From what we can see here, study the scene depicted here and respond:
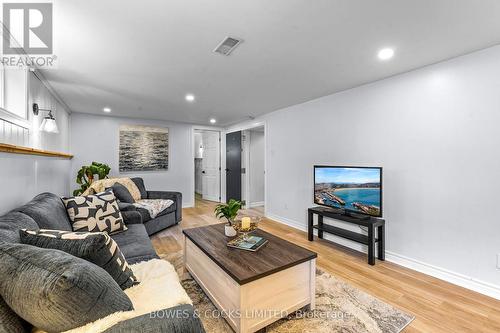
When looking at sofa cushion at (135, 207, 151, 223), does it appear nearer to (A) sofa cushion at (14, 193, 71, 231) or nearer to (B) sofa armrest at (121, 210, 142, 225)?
(B) sofa armrest at (121, 210, 142, 225)

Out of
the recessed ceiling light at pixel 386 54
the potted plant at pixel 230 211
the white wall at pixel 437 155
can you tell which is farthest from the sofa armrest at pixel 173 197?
the recessed ceiling light at pixel 386 54

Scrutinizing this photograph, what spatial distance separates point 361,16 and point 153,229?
145 inches

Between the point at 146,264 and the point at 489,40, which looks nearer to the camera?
the point at 146,264

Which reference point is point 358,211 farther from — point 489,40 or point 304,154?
point 489,40

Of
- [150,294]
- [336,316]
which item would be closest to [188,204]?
[336,316]

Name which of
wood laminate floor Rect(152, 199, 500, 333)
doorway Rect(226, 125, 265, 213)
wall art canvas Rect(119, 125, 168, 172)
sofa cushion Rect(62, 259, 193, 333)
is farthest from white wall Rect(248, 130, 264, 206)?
sofa cushion Rect(62, 259, 193, 333)

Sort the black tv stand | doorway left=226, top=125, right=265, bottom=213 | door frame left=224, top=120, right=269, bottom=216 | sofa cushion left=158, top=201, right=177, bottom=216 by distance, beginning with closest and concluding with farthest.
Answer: the black tv stand, sofa cushion left=158, top=201, right=177, bottom=216, door frame left=224, top=120, right=269, bottom=216, doorway left=226, top=125, right=265, bottom=213

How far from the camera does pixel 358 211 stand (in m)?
2.84

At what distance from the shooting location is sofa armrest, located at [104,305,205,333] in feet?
2.63

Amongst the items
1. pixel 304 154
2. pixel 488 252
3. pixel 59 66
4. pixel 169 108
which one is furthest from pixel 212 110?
pixel 488 252

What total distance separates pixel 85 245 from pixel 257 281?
1.04m

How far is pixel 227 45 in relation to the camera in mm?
2053

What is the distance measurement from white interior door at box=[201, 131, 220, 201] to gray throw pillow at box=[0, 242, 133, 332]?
18.9 feet

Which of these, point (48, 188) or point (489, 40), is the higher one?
point (489, 40)
